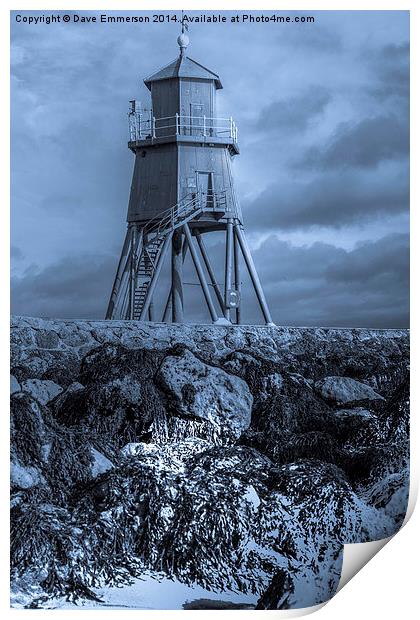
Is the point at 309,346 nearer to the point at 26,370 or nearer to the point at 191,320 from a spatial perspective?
the point at 191,320

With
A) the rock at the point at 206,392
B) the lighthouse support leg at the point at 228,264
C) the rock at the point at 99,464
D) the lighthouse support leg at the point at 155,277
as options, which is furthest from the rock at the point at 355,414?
the rock at the point at 99,464

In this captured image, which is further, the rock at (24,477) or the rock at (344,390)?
the rock at (344,390)

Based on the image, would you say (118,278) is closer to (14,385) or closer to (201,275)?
(201,275)

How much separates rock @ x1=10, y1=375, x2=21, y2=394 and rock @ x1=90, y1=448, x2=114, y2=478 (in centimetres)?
63

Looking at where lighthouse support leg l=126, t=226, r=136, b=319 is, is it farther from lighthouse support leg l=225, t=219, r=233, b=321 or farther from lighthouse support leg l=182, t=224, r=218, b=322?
lighthouse support leg l=225, t=219, r=233, b=321

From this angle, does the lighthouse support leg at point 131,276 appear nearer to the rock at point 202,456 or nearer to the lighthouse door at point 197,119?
the rock at point 202,456

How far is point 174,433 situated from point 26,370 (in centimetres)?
106

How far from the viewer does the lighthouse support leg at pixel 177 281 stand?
5738 mm

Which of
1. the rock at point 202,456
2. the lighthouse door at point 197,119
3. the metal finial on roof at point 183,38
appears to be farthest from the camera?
the lighthouse door at point 197,119

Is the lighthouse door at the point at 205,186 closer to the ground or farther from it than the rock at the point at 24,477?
farther from it

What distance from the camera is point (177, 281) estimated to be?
575 cm

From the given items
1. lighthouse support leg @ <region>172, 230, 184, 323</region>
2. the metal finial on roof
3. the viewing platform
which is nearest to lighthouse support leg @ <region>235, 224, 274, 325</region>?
lighthouse support leg @ <region>172, 230, 184, 323</region>

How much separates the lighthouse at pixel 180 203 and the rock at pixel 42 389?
0.61 metres

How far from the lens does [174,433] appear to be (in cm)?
550
